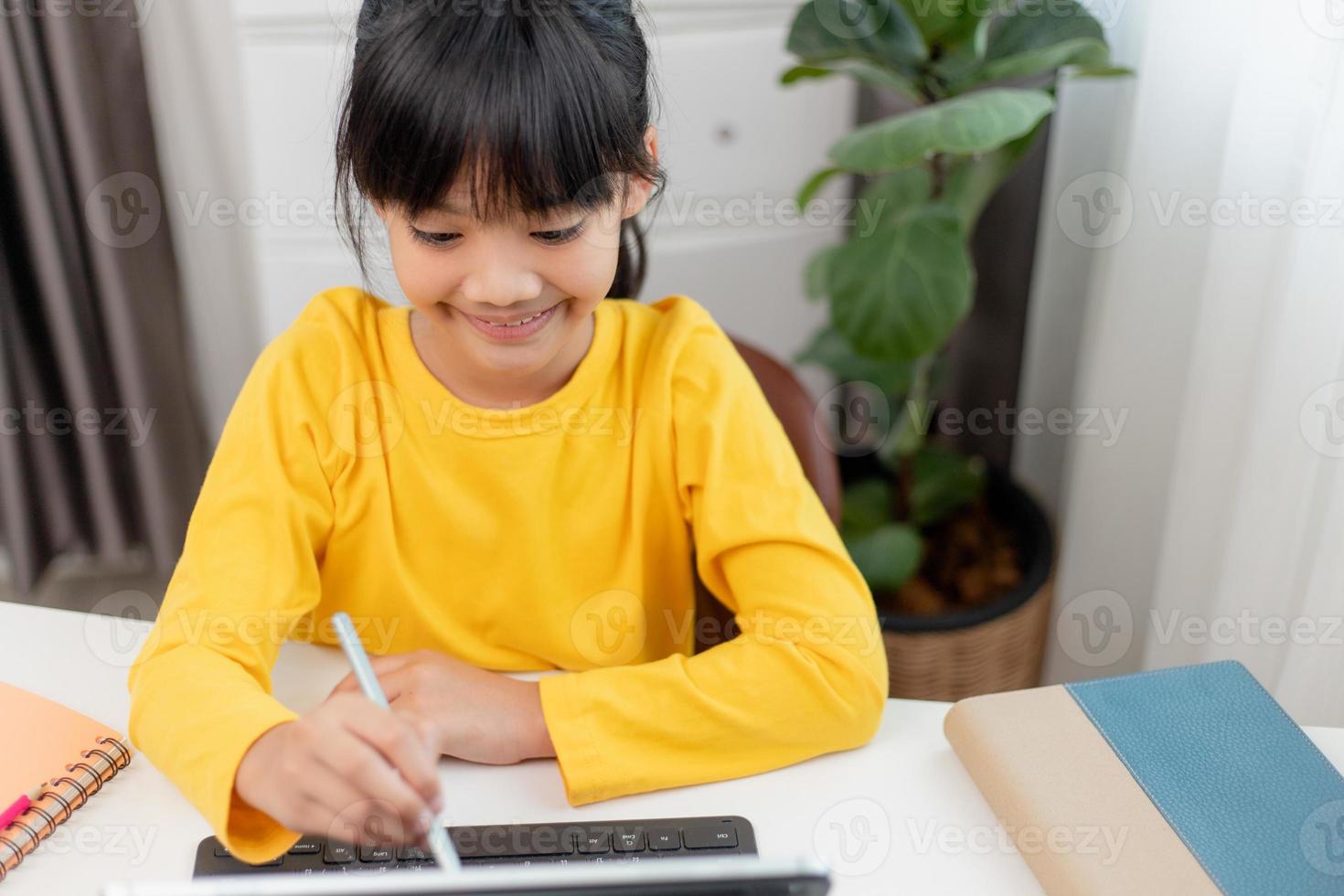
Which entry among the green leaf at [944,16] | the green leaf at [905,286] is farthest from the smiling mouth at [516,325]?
the green leaf at [944,16]

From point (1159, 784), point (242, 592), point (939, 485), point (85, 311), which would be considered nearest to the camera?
point (1159, 784)

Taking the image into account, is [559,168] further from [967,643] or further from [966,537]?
[966,537]

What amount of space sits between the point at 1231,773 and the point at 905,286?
0.72m

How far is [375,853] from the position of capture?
0.68 meters

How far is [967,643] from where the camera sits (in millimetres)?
1531

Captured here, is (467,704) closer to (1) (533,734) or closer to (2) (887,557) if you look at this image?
(1) (533,734)

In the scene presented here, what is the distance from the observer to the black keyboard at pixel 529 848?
0.68 meters

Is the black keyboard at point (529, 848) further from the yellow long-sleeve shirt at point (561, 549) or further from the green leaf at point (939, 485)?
the green leaf at point (939, 485)

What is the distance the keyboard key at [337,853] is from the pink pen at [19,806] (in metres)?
0.18

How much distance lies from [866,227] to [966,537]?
1.74 ft

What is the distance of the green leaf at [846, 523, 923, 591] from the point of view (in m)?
1.53

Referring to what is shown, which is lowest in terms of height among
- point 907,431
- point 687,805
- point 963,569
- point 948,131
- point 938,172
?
point 963,569

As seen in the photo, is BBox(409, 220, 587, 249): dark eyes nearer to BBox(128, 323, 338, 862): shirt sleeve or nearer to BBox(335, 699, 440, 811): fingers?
BBox(128, 323, 338, 862): shirt sleeve

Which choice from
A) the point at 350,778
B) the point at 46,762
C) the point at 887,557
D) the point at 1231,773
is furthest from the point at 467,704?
the point at 887,557
